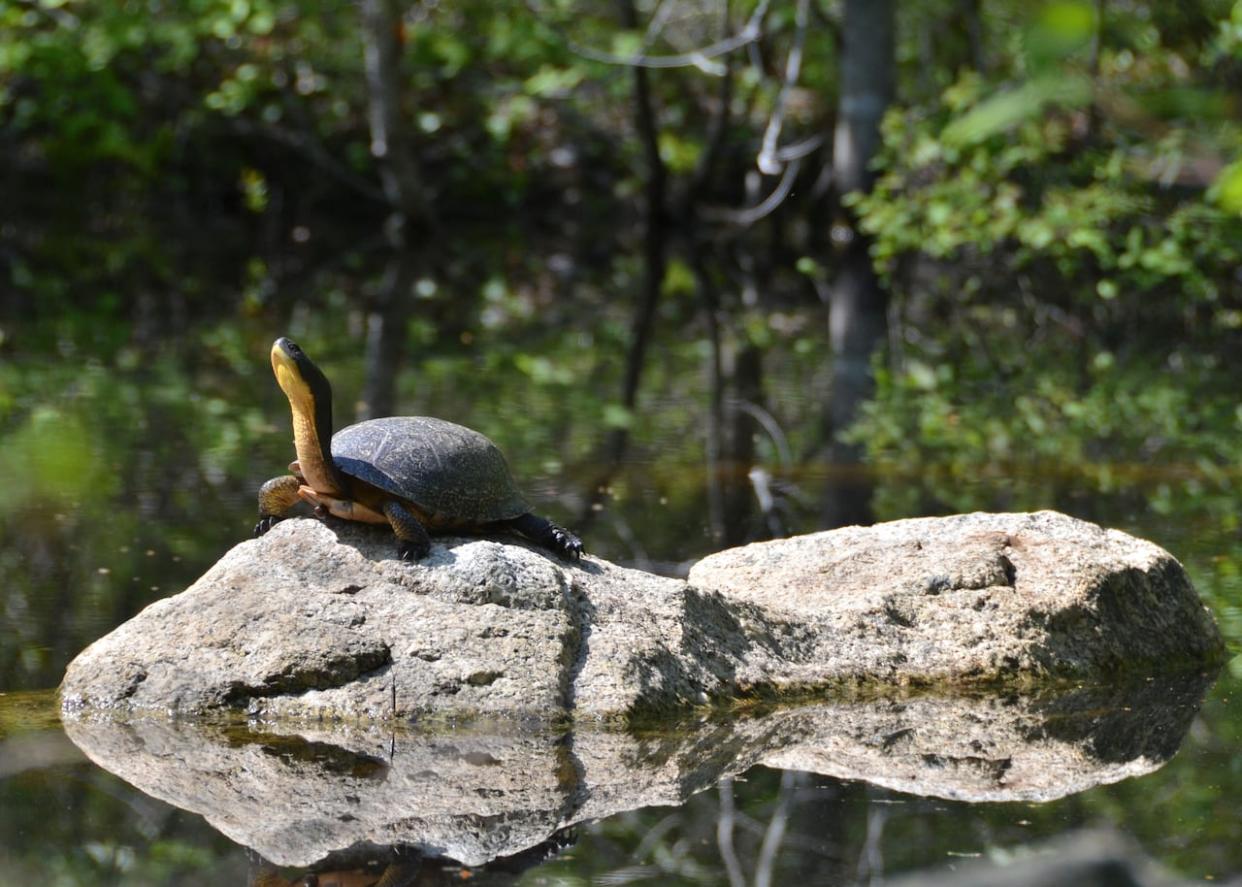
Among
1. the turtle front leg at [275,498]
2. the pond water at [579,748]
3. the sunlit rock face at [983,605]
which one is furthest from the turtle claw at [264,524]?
the sunlit rock face at [983,605]

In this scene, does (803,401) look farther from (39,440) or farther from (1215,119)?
(1215,119)

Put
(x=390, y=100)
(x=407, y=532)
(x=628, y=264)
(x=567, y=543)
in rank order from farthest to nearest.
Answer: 1. (x=628, y=264)
2. (x=390, y=100)
3. (x=567, y=543)
4. (x=407, y=532)

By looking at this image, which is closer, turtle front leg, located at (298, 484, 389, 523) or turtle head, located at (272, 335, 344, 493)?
turtle head, located at (272, 335, 344, 493)

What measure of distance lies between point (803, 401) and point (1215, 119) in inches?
400

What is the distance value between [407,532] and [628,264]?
50.3 feet

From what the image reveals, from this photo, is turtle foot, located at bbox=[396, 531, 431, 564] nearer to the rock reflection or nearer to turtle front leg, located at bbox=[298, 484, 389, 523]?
turtle front leg, located at bbox=[298, 484, 389, 523]

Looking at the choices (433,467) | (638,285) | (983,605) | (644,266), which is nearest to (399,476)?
(433,467)

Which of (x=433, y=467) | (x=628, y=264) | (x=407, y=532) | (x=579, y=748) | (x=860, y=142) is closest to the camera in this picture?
(x=579, y=748)

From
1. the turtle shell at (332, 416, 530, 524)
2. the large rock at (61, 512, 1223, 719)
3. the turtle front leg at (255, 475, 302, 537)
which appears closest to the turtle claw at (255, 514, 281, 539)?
the turtle front leg at (255, 475, 302, 537)

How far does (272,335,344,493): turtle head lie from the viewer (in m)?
4.86

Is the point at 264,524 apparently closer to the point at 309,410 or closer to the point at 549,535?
the point at 309,410

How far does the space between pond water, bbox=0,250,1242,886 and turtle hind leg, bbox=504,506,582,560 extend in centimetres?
80

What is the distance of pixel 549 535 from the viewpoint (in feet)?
17.0

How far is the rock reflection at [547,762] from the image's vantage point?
388 cm
